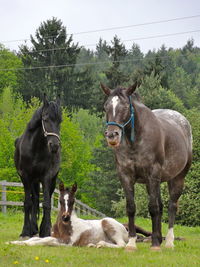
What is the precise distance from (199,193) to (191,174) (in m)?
1.17

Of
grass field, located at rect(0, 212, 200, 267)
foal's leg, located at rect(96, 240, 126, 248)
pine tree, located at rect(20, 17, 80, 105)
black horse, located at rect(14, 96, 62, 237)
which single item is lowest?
foal's leg, located at rect(96, 240, 126, 248)

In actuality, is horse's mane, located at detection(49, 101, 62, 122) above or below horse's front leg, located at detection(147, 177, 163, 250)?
above

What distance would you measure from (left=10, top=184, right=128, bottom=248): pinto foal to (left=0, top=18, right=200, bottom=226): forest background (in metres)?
15.5

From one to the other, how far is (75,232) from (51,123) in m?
2.07

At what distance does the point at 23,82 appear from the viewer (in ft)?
187

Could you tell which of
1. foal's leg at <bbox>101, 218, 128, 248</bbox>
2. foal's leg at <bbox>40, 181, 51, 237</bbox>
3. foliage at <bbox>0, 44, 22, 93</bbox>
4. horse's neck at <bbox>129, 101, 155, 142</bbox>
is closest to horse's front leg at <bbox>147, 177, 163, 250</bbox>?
horse's neck at <bbox>129, 101, 155, 142</bbox>

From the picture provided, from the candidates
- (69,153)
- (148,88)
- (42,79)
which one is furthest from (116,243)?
(42,79)

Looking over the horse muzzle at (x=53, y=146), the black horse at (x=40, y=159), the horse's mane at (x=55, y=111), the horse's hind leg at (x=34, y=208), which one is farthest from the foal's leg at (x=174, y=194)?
the horse's hind leg at (x=34, y=208)

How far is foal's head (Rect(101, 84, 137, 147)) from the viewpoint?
302 inches

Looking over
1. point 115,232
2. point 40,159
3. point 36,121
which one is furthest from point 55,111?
point 115,232

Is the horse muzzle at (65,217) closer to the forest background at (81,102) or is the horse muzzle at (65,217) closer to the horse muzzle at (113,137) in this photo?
the horse muzzle at (113,137)

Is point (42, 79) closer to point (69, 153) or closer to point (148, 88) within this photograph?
point (69, 153)

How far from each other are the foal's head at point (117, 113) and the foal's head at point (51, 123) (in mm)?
1572

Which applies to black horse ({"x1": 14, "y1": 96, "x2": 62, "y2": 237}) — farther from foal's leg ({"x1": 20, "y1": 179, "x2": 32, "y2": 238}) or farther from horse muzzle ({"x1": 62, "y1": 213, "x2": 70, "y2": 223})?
horse muzzle ({"x1": 62, "y1": 213, "x2": 70, "y2": 223})
